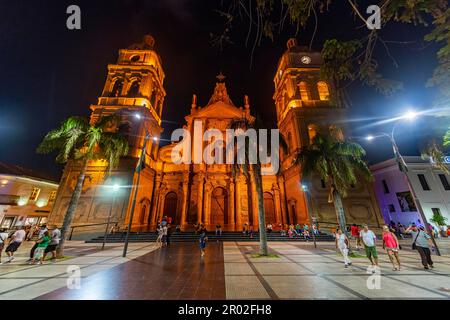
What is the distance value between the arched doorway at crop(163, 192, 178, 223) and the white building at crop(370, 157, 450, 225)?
31612mm

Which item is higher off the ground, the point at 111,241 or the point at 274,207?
the point at 274,207

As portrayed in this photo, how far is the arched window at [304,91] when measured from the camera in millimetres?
26386

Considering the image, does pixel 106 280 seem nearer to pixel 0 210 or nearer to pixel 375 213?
pixel 375 213

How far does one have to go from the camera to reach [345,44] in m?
3.83

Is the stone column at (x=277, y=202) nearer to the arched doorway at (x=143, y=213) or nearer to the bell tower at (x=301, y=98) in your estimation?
the bell tower at (x=301, y=98)

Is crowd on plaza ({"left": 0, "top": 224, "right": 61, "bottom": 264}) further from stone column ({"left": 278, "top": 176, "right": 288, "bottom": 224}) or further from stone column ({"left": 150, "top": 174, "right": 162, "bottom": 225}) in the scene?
stone column ({"left": 278, "top": 176, "right": 288, "bottom": 224})

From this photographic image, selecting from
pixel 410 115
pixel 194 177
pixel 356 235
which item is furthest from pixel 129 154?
pixel 410 115

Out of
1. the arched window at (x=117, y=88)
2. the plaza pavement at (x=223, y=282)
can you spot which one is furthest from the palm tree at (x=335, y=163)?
the arched window at (x=117, y=88)

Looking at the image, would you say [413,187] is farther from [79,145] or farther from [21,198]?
[21,198]

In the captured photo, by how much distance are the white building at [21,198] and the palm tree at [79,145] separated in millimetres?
24244

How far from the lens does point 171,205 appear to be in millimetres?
24781

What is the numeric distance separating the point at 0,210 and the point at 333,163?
39.9 m

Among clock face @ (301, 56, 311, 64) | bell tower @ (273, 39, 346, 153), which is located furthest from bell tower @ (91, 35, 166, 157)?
clock face @ (301, 56, 311, 64)
